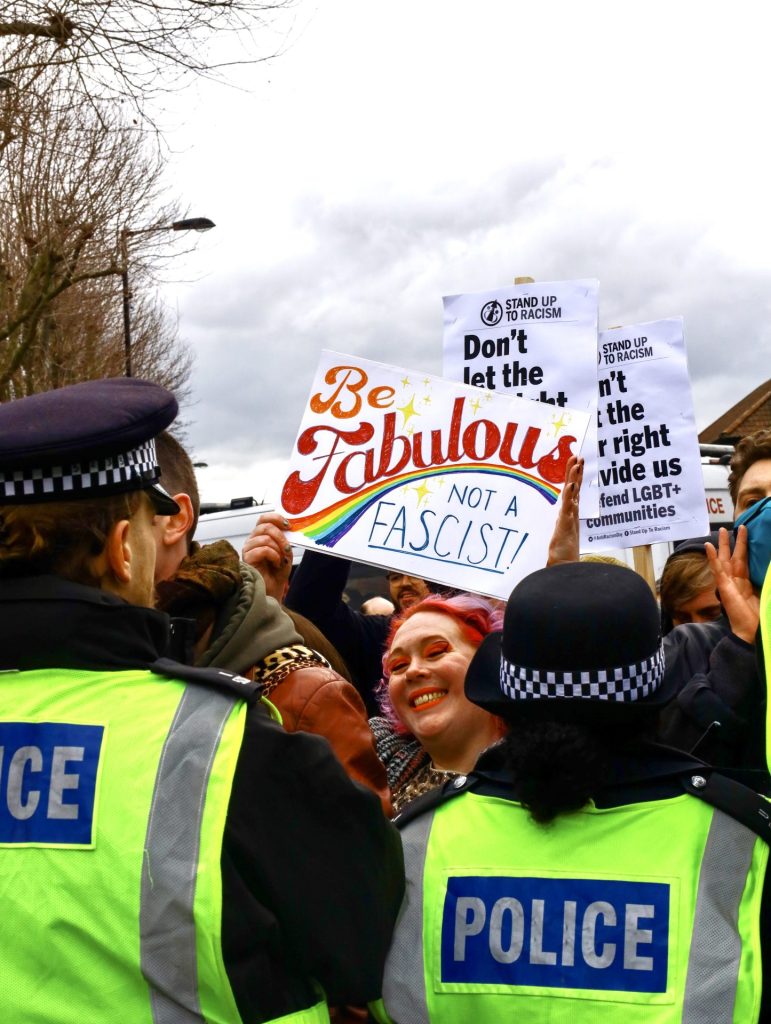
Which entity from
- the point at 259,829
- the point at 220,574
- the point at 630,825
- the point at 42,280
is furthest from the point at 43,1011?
the point at 42,280

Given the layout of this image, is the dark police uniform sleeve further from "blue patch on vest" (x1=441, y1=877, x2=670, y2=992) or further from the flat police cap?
the flat police cap

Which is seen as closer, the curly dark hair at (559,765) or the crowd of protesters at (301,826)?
the crowd of protesters at (301,826)

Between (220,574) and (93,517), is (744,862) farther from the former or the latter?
(220,574)

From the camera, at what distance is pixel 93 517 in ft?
6.28

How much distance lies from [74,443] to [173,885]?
681 mm

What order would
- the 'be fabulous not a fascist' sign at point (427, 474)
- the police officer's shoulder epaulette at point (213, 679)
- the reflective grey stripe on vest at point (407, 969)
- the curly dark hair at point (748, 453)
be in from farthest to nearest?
the 'be fabulous not a fascist' sign at point (427, 474)
the curly dark hair at point (748, 453)
the reflective grey stripe on vest at point (407, 969)
the police officer's shoulder epaulette at point (213, 679)

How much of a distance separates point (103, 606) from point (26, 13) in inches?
303

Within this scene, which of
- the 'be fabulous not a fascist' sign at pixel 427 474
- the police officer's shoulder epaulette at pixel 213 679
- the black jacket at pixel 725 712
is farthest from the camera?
the 'be fabulous not a fascist' sign at pixel 427 474

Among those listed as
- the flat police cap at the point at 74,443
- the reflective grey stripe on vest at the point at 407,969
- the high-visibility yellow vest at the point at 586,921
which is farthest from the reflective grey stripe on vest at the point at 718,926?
the flat police cap at the point at 74,443

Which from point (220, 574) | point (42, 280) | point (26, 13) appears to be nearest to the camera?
point (220, 574)

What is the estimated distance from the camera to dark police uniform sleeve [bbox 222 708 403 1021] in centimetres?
169

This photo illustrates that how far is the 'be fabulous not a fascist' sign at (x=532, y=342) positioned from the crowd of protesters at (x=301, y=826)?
2.25 meters

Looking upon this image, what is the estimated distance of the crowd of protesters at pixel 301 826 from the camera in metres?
1.68

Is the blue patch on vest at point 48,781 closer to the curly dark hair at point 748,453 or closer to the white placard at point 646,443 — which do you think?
the curly dark hair at point 748,453
